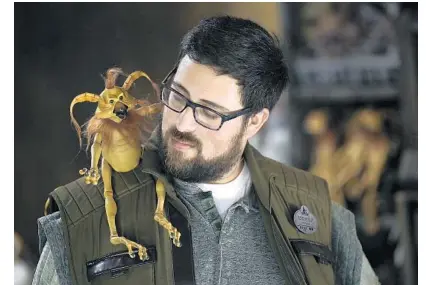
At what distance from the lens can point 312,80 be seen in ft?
10.4

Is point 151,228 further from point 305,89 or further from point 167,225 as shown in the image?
point 305,89

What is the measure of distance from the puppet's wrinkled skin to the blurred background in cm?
156

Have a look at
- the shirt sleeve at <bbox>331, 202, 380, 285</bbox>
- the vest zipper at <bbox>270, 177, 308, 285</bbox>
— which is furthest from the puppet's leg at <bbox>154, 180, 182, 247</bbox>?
the shirt sleeve at <bbox>331, 202, 380, 285</bbox>

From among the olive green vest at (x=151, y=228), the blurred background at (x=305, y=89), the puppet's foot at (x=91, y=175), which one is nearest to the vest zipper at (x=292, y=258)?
the olive green vest at (x=151, y=228)

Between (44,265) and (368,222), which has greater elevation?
(44,265)

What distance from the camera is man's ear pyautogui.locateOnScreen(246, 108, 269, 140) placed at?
4.88 feet

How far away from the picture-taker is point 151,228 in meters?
1.36

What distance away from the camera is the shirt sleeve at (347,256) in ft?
5.18

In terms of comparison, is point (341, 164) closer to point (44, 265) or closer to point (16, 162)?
point (16, 162)

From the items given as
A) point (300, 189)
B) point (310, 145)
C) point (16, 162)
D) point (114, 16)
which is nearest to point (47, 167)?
point (16, 162)

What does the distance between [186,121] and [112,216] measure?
23 cm

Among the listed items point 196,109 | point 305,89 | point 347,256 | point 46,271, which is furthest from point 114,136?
point 305,89

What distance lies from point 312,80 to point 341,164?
0.40 metres

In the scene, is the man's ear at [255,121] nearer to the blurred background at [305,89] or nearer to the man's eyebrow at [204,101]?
the man's eyebrow at [204,101]
